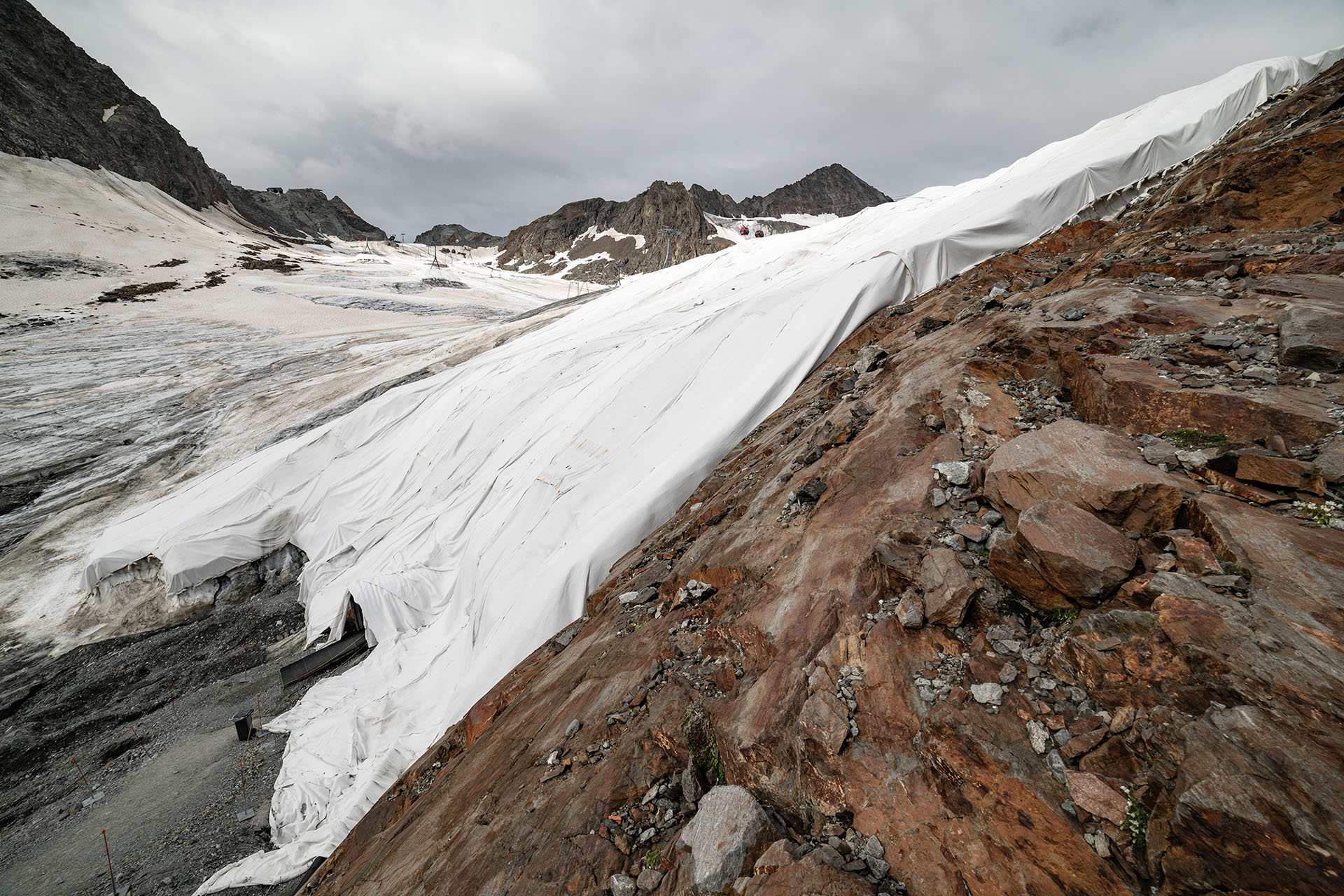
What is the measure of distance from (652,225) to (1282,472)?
98.4 meters

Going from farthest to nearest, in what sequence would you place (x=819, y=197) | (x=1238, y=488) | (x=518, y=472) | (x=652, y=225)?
(x=819, y=197)
(x=652, y=225)
(x=518, y=472)
(x=1238, y=488)

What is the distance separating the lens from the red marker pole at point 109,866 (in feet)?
24.5

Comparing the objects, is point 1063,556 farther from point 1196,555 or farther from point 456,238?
point 456,238

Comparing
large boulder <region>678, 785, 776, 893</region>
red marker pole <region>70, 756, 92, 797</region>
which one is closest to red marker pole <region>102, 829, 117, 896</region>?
red marker pole <region>70, 756, 92, 797</region>

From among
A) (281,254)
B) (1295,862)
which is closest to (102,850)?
(1295,862)

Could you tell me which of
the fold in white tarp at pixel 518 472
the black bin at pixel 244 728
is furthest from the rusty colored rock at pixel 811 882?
the black bin at pixel 244 728

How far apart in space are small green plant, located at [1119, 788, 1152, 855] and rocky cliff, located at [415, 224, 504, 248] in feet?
474

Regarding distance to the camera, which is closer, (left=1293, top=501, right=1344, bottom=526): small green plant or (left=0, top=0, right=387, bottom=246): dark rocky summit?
(left=1293, top=501, right=1344, bottom=526): small green plant

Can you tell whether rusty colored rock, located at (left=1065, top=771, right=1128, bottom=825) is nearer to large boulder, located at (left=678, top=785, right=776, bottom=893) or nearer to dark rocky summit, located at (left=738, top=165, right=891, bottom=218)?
large boulder, located at (left=678, top=785, right=776, bottom=893)

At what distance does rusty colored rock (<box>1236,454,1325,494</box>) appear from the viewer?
8.43 feet

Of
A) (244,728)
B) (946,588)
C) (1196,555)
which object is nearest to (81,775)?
(244,728)

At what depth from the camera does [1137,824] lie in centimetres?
192

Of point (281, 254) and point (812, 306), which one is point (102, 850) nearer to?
point (812, 306)

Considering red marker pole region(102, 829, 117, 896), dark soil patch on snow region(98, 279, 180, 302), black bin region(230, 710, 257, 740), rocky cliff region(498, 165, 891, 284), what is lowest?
red marker pole region(102, 829, 117, 896)
